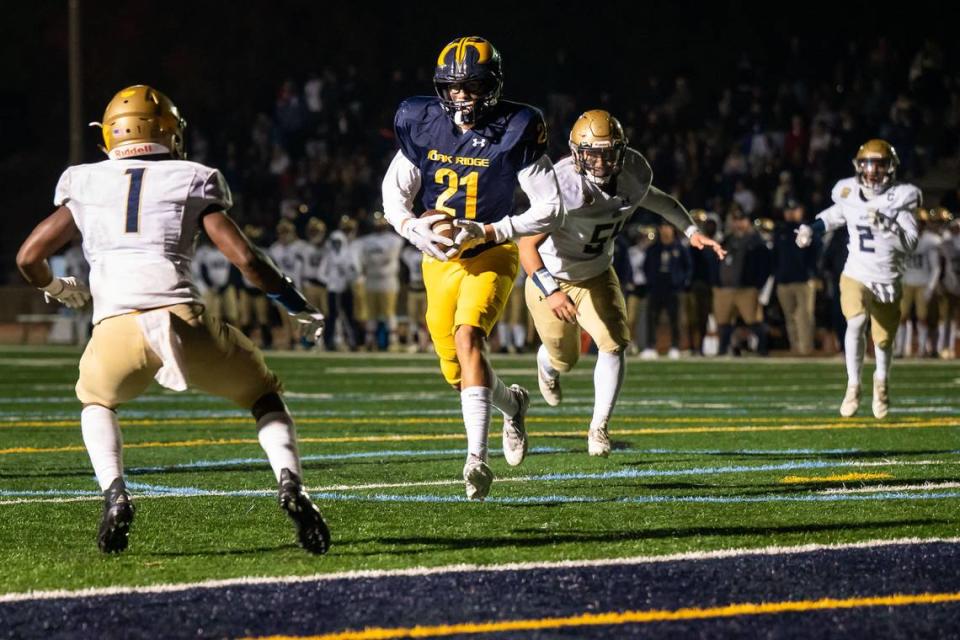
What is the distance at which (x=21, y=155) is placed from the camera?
3306 cm

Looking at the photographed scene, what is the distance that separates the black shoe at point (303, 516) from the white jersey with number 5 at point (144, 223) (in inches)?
24.0

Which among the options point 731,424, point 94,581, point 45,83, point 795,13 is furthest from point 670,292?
point 45,83

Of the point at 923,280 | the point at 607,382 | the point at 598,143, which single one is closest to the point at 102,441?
the point at 598,143

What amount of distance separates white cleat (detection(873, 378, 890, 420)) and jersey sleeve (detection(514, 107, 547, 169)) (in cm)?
432

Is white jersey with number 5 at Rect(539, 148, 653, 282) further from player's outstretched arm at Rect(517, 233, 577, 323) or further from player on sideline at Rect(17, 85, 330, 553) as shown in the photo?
player on sideline at Rect(17, 85, 330, 553)

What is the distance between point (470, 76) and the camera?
21.2 feet

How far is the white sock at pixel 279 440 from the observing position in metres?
4.95

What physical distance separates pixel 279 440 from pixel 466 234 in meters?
1.57

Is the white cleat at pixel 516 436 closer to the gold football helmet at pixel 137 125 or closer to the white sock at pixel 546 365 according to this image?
the white sock at pixel 546 365

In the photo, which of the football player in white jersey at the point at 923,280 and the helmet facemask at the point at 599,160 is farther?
the football player in white jersey at the point at 923,280

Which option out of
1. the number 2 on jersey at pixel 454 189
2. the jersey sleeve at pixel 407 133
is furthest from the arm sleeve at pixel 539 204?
the jersey sleeve at pixel 407 133

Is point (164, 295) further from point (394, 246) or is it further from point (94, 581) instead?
point (394, 246)

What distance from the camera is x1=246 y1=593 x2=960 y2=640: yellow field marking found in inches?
152

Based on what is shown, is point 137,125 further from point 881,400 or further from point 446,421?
point 881,400
